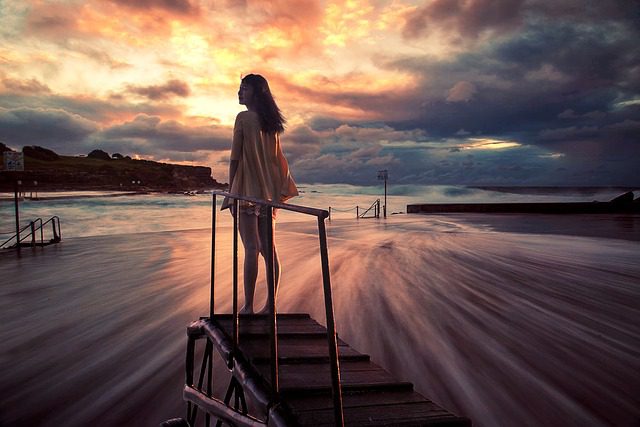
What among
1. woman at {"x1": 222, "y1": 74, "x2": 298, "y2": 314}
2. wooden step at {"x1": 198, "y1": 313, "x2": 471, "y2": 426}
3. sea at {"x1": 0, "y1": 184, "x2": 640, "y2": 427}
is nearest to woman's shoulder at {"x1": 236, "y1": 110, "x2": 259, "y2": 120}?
woman at {"x1": 222, "y1": 74, "x2": 298, "y2": 314}

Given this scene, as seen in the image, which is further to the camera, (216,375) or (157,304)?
(157,304)

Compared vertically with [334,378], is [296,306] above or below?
below

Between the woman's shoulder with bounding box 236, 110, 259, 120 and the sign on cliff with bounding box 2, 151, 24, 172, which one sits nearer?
the woman's shoulder with bounding box 236, 110, 259, 120

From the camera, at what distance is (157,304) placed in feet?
17.4

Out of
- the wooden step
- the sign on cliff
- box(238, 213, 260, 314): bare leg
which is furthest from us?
the sign on cliff

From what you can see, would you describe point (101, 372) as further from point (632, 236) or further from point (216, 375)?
point (632, 236)

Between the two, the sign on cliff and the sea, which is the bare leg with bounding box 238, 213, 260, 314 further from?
the sign on cliff

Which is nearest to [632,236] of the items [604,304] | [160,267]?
[604,304]

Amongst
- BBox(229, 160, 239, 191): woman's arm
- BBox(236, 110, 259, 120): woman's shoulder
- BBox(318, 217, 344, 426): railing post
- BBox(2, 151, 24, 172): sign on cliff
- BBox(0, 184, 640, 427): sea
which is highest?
BBox(2, 151, 24, 172): sign on cliff

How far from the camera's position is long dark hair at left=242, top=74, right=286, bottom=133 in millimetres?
3158

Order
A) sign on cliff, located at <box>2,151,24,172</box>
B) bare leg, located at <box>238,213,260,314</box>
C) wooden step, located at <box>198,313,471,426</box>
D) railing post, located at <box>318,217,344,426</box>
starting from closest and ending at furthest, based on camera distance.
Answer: railing post, located at <box>318,217,344,426</box> → wooden step, located at <box>198,313,471,426</box> → bare leg, located at <box>238,213,260,314</box> → sign on cliff, located at <box>2,151,24,172</box>

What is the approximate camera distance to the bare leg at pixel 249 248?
3.11m

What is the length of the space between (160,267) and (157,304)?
126 inches

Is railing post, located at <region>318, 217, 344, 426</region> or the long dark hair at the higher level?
the long dark hair
